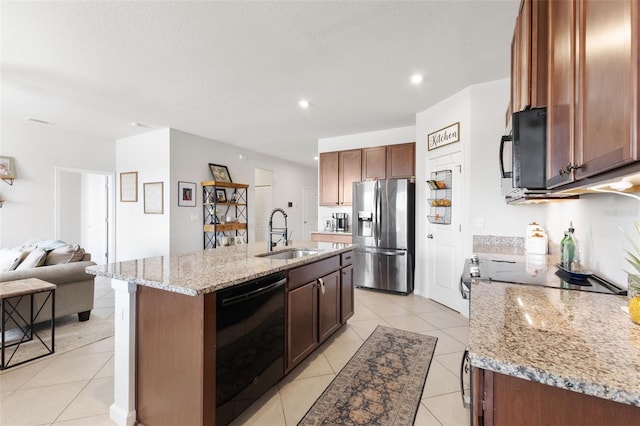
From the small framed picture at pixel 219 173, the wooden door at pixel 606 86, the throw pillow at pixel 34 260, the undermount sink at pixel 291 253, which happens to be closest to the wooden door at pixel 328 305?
the undermount sink at pixel 291 253

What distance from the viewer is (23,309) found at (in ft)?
9.12

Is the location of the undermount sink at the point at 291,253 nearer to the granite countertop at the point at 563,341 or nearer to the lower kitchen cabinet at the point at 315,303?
the lower kitchen cabinet at the point at 315,303

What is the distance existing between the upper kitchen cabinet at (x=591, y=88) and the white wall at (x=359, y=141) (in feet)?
12.4

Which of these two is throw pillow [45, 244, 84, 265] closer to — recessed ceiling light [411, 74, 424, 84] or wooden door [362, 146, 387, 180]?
wooden door [362, 146, 387, 180]

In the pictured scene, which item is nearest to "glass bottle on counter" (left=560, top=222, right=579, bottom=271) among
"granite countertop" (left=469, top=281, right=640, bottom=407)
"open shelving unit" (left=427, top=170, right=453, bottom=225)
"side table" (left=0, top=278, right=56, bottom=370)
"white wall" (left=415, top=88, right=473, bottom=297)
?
"granite countertop" (left=469, top=281, right=640, bottom=407)

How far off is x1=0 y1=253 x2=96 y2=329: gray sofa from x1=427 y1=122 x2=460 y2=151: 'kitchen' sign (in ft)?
14.6

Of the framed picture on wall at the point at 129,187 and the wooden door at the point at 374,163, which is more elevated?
the wooden door at the point at 374,163

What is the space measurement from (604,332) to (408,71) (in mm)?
2761

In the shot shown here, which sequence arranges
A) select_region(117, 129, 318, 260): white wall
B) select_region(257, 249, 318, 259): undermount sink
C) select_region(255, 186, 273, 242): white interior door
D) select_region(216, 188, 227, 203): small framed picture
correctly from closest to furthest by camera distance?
select_region(257, 249, 318, 259): undermount sink
select_region(117, 129, 318, 260): white wall
select_region(216, 188, 227, 203): small framed picture
select_region(255, 186, 273, 242): white interior door

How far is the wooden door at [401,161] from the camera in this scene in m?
4.65

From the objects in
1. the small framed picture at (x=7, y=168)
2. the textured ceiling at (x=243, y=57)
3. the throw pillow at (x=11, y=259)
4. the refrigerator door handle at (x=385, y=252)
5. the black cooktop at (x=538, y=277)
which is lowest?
the refrigerator door handle at (x=385, y=252)

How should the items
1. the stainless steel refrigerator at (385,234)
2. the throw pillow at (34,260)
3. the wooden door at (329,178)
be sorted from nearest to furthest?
the throw pillow at (34,260)
the stainless steel refrigerator at (385,234)
the wooden door at (329,178)

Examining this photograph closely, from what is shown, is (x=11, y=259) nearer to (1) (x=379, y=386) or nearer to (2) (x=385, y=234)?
(1) (x=379, y=386)

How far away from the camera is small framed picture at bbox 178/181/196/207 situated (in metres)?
5.11
